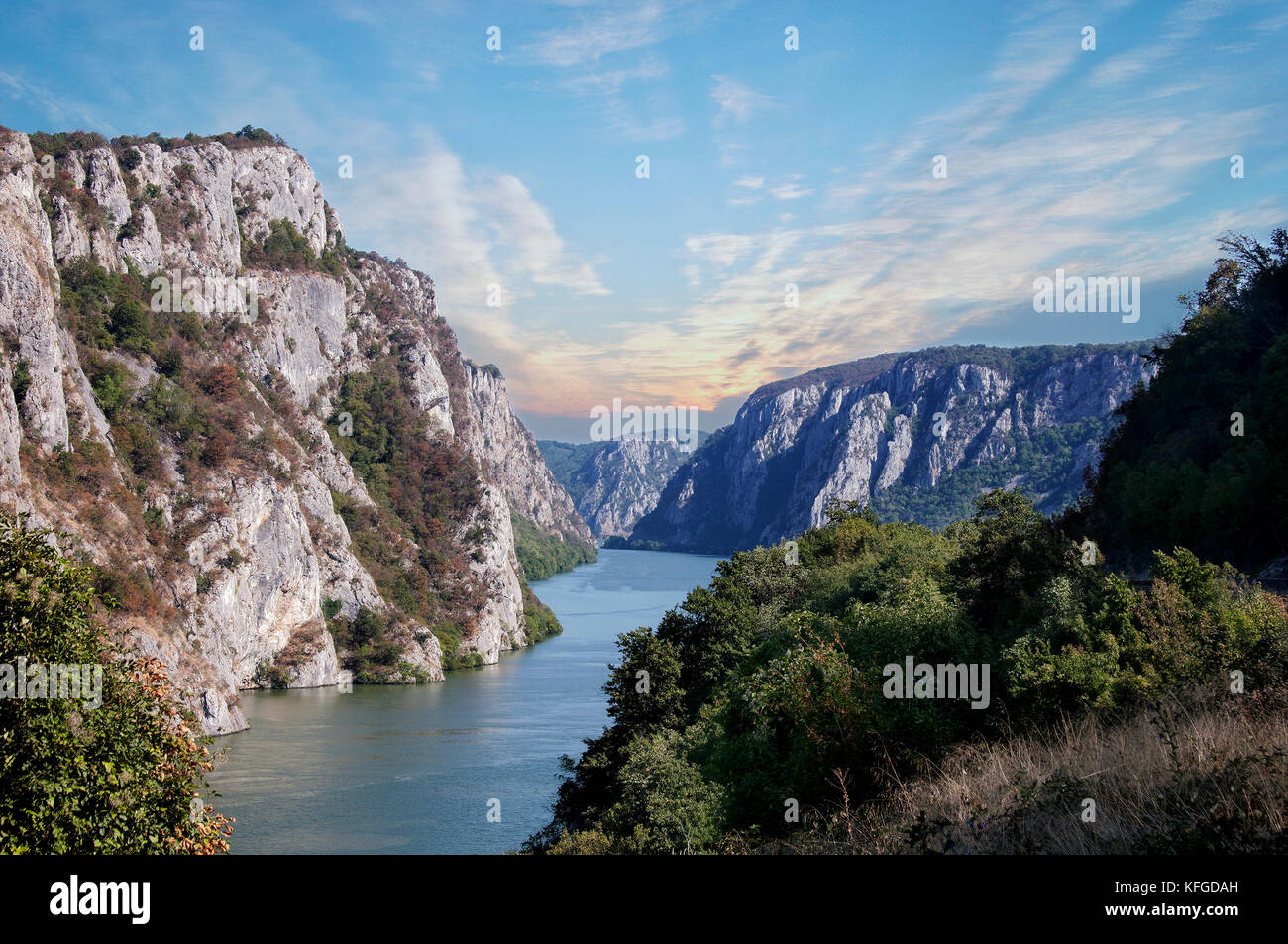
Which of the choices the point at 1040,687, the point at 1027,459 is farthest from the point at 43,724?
the point at 1027,459
